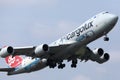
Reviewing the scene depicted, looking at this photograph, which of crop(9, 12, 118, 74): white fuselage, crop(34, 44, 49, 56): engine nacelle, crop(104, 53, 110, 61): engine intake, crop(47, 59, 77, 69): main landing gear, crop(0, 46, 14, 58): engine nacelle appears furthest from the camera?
crop(104, 53, 110, 61): engine intake

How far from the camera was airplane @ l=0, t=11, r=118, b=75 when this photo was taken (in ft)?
245

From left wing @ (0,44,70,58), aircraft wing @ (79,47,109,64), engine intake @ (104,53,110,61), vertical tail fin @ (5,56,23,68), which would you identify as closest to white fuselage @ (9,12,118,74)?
left wing @ (0,44,70,58)

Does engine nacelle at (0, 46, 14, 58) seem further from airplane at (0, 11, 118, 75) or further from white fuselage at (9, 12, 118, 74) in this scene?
white fuselage at (9, 12, 118, 74)

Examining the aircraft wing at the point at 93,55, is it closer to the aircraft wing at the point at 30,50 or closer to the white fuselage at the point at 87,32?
the white fuselage at the point at 87,32

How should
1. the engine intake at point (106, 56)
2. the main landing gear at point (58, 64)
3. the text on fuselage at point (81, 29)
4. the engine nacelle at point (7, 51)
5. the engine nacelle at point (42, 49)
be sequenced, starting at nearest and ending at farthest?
the text on fuselage at point (81, 29), the engine nacelle at point (42, 49), the engine nacelle at point (7, 51), the main landing gear at point (58, 64), the engine intake at point (106, 56)

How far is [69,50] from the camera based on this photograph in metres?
76.8

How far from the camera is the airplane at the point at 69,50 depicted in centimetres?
7475

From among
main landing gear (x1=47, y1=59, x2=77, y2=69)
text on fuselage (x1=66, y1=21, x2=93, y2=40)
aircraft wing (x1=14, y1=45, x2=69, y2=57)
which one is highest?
text on fuselage (x1=66, y1=21, x2=93, y2=40)

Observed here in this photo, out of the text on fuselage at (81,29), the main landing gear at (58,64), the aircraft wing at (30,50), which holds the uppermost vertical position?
the text on fuselage at (81,29)

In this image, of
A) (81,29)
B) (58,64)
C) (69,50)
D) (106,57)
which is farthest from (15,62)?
(81,29)

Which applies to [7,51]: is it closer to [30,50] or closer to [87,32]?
[30,50]

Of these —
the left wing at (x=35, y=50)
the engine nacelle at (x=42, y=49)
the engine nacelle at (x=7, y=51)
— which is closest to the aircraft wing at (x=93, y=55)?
the left wing at (x=35, y=50)

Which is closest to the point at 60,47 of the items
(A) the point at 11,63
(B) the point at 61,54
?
(B) the point at 61,54

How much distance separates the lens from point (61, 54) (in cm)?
7812
